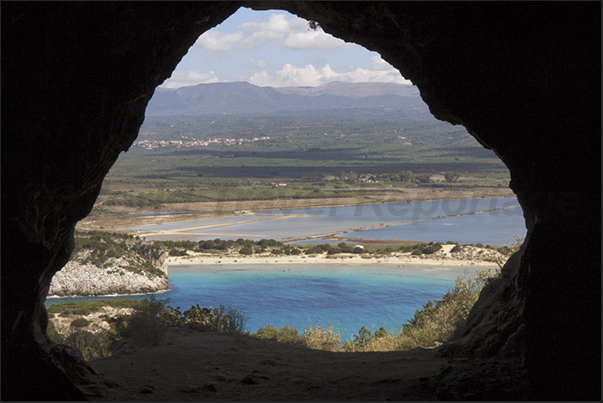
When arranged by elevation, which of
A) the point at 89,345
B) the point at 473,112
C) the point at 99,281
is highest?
the point at 473,112

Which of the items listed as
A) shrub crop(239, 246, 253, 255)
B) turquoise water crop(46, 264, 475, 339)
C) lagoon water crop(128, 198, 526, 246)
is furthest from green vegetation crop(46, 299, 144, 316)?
lagoon water crop(128, 198, 526, 246)

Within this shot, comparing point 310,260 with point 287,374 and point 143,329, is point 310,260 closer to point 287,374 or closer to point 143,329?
point 143,329

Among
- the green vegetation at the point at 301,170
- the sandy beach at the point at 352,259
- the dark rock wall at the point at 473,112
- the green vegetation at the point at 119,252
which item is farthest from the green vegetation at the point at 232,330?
the green vegetation at the point at 301,170

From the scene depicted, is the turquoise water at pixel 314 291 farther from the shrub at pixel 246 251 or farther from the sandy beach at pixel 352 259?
the shrub at pixel 246 251

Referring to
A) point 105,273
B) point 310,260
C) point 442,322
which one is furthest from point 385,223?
point 442,322

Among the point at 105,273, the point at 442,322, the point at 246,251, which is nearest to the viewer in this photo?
the point at 442,322

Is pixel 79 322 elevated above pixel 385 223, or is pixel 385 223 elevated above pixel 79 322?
pixel 385 223
